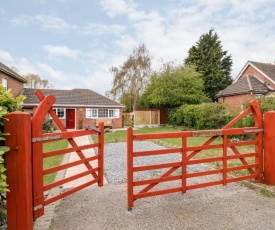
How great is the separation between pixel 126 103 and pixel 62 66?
40.7ft

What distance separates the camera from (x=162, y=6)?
1217cm

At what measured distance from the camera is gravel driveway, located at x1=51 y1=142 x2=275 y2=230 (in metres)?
3.19

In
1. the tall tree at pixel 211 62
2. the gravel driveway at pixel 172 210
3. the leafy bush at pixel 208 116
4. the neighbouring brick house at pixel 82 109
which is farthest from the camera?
the tall tree at pixel 211 62

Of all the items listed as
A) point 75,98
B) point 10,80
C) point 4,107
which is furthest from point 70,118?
point 4,107

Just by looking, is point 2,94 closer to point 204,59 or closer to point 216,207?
point 216,207

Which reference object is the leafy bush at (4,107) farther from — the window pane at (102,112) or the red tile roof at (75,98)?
the window pane at (102,112)

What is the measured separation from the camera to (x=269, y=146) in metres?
4.72

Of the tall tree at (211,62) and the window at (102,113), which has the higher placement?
the tall tree at (211,62)

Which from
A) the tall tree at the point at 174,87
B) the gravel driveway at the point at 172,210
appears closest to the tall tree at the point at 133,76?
the tall tree at the point at 174,87

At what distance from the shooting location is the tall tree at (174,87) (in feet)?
84.3

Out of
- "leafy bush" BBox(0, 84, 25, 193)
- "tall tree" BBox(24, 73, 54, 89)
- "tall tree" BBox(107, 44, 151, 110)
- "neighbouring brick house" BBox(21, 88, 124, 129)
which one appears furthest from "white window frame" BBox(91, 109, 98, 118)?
"tall tree" BBox(24, 73, 54, 89)

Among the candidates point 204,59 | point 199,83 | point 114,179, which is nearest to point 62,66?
point 199,83

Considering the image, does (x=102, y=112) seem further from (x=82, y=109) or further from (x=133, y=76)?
(x=133, y=76)

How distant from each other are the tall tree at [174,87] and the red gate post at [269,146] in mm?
20765
